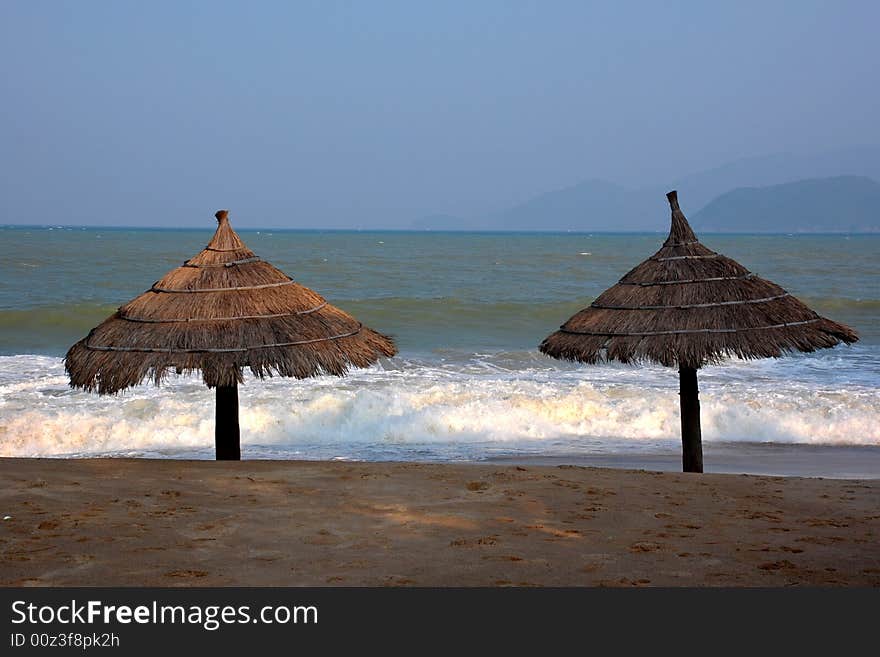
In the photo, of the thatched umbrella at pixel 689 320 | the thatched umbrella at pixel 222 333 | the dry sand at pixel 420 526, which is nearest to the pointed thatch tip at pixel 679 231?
the thatched umbrella at pixel 689 320

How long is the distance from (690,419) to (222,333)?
370 cm

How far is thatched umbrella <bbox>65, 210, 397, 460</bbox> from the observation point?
23.7 ft

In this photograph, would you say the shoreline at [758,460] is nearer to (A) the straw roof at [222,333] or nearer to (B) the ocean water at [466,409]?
(B) the ocean water at [466,409]

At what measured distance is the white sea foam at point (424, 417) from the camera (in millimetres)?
11586

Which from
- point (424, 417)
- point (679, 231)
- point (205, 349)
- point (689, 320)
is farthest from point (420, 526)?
point (424, 417)

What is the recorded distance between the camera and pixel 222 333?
732 cm

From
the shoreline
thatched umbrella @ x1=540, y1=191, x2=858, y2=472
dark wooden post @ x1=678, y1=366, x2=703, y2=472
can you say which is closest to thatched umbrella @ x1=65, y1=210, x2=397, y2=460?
Result: thatched umbrella @ x1=540, y1=191, x2=858, y2=472

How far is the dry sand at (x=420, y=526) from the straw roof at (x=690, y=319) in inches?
36.5

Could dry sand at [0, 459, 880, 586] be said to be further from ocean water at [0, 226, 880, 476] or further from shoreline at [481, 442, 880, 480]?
ocean water at [0, 226, 880, 476]

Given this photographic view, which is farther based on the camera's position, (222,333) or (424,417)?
(424,417)

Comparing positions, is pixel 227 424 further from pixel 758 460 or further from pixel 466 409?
pixel 758 460
